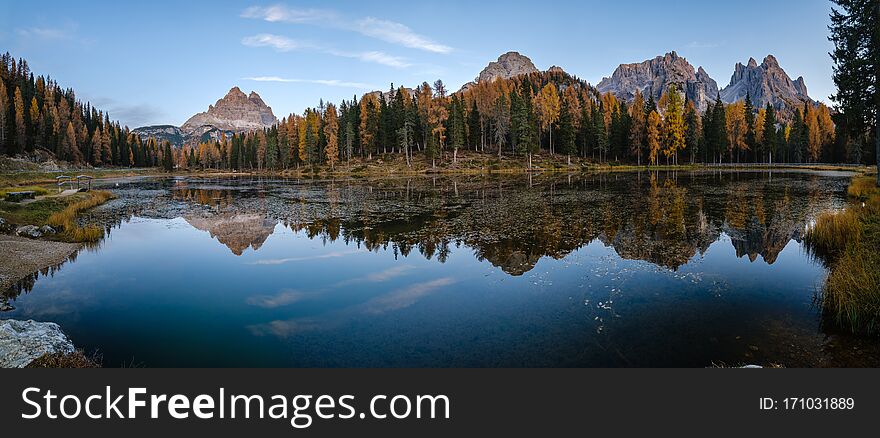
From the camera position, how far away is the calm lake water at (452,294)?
28.9 feet

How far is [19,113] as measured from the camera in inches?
4247

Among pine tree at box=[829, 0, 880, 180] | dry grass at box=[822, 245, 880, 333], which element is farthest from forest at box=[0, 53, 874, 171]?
dry grass at box=[822, 245, 880, 333]

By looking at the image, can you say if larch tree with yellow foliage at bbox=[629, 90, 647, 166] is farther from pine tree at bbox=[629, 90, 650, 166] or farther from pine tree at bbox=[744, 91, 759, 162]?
pine tree at bbox=[744, 91, 759, 162]

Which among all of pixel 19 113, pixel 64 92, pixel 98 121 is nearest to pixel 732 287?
pixel 19 113

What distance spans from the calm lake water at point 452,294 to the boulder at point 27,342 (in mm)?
711

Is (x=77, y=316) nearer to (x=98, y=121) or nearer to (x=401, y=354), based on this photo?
(x=401, y=354)

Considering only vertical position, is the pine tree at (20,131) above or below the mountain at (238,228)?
above

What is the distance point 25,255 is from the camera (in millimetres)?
16891

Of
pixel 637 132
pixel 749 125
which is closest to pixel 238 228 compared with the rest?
pixel 637 132

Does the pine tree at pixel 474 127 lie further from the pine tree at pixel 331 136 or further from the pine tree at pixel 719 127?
the pine tree at pixel 719 127

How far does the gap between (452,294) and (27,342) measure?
913 cm

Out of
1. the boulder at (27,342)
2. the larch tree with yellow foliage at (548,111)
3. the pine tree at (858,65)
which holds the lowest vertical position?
the boulder at (27,342)

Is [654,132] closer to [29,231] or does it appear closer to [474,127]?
[474,127]

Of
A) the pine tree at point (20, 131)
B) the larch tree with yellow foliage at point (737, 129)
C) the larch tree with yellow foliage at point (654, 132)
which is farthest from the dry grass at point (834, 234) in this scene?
the pine tree at point (20, 131)
